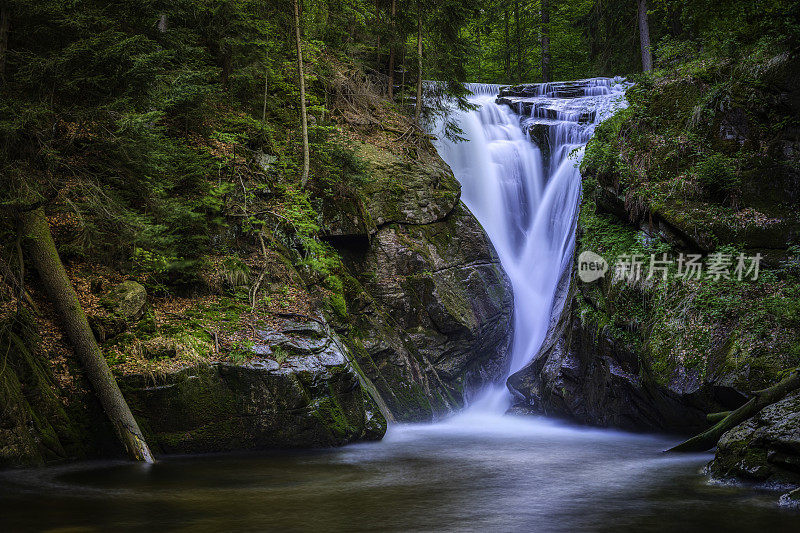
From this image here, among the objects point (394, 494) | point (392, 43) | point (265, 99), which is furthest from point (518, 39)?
point (394, 494)

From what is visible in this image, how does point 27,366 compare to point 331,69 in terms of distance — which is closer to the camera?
point 27,366

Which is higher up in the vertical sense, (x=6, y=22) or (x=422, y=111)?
(x=422, y=111)

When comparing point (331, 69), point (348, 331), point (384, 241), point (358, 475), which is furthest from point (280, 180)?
point (358, 475)

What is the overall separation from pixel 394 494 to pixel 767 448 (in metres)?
4.37

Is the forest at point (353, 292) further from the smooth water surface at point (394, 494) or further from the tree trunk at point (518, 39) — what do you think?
the tree trunk at point (518, 39)

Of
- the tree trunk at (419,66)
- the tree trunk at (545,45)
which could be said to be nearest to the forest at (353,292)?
the tree trunk at (419,66)

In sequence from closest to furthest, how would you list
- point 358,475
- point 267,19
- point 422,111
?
point 358,475 → point 267,19 → point 422,111

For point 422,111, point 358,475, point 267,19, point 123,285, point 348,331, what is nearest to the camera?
point 358,475

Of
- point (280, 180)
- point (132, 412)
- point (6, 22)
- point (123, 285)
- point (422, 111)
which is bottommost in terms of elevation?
point (132, 412)

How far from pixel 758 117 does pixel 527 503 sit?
28.7 feet

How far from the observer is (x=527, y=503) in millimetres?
6242

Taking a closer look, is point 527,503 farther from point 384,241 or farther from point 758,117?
point 758,117

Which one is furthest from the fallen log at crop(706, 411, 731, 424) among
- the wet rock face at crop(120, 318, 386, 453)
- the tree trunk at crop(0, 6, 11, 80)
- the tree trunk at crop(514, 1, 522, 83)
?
the tree trunk at crop(514, 1, 522, 83)

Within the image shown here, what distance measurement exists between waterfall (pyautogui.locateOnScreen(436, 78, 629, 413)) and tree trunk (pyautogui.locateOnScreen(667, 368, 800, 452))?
5582 mm
